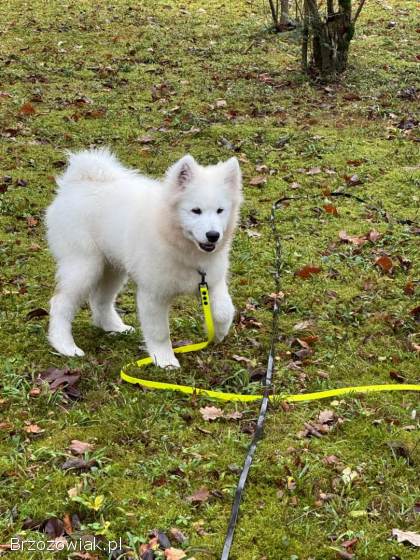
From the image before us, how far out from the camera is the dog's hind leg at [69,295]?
4789 mm

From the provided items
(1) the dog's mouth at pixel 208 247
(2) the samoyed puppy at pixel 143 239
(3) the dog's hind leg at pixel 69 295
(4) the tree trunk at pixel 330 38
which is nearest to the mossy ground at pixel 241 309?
(3) the dog's hind leg at pixel 69 295

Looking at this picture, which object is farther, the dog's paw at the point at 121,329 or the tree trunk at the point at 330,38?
the tree trunk at the point at 330,38

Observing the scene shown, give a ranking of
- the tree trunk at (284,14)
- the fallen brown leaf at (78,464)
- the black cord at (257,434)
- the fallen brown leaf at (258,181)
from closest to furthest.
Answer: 1. the black cord at (257,434)
2. the fallen brown leaf at (78,464)
3. the fallen brown leaf at (258,181)
4. the tree trunk at (284,14)

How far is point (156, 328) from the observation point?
4508mm

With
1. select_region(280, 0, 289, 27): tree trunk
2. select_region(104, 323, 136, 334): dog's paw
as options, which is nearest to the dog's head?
select_region(104, 323, 136, 334): dog's paw

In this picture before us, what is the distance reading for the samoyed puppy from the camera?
430 centimetres

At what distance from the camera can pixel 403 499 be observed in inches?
132

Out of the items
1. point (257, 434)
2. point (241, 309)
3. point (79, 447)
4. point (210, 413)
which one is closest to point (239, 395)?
point (210, 413)

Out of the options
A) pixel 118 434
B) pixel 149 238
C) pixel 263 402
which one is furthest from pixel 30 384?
pixel 263 402

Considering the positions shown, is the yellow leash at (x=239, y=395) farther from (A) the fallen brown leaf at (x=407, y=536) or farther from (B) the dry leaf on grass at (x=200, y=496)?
(A) the fallen brown leaf at (x=407, y=536)

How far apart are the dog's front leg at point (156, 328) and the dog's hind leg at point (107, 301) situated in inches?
A: 25.5

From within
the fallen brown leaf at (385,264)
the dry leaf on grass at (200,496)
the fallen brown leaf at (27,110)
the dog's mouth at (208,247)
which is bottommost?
the fallen brown leaf at (385,264)

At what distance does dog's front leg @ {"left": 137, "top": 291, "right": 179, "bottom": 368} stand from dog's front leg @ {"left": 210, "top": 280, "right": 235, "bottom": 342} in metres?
0.33

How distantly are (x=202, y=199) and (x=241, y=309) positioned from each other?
1.50m
